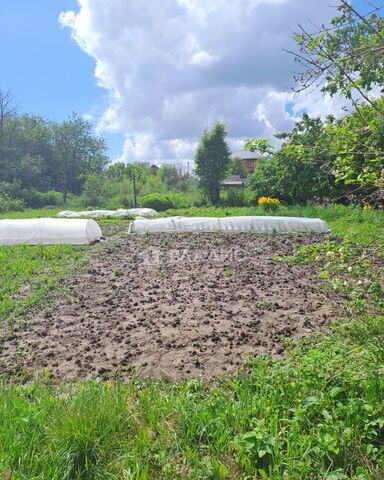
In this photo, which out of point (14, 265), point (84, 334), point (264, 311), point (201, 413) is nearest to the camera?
point (201, 413)

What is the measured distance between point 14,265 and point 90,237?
8.84 ft

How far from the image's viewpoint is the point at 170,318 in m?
4.13

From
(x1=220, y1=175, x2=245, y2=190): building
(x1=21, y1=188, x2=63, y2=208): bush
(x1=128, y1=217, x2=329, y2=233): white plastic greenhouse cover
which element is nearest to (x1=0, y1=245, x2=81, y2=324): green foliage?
(x1=128, y1=217, x2=329, y2=233): white plastic greenhouse cover

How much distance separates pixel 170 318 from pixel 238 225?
6.76m

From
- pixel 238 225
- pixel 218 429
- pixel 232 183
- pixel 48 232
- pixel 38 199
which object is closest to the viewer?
pixel 218 429

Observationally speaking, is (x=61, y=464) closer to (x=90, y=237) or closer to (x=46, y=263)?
(x=46, y=263)

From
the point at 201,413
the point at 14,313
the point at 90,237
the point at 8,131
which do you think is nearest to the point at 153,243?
the point at 90,237

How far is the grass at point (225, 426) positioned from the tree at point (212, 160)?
19660 mm

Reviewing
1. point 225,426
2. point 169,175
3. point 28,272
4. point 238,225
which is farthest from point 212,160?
point 225,426

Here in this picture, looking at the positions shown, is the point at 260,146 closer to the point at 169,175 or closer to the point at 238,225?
the point at 238,225

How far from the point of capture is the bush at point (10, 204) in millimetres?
23625

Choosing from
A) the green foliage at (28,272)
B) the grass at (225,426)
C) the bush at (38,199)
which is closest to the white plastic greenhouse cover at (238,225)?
the green foliage at (28,272)

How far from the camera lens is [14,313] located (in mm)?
4441

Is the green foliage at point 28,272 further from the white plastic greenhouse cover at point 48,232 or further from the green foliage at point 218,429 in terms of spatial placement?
the green foliage at point 218,429
